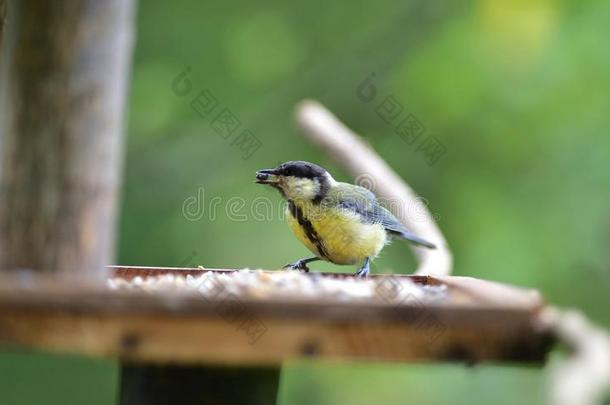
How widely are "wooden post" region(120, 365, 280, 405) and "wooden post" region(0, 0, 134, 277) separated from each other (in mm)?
343

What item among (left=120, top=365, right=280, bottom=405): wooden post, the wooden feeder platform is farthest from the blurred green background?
the wooden feeder platform

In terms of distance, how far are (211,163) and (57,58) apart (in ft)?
17.8

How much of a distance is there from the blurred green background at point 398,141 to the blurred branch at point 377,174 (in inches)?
65.5

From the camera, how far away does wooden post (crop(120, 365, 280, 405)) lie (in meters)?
2.38

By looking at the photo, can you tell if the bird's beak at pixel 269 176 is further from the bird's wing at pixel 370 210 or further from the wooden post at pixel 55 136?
the wooden post at pixel 55 136

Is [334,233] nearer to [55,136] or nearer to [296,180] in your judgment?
[296,180]

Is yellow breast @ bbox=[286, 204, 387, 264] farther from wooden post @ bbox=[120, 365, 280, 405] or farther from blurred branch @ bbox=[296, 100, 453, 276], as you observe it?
wooden post @ bbox=[120, 365, 280, 405]

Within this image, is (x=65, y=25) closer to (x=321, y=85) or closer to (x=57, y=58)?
(x=57, y=58)

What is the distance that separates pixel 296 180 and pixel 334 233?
0.36 metres

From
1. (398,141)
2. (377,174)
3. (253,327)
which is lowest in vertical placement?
(253,327)

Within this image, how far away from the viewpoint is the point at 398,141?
24.2 feet

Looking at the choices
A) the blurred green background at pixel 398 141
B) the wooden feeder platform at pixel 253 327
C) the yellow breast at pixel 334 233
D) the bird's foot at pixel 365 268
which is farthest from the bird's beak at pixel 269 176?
the wooden feeder platform at pixel 253 327

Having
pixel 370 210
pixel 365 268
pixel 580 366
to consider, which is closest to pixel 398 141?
pixel 370 210

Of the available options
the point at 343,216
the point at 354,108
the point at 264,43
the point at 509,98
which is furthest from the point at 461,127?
the point at 343,216
